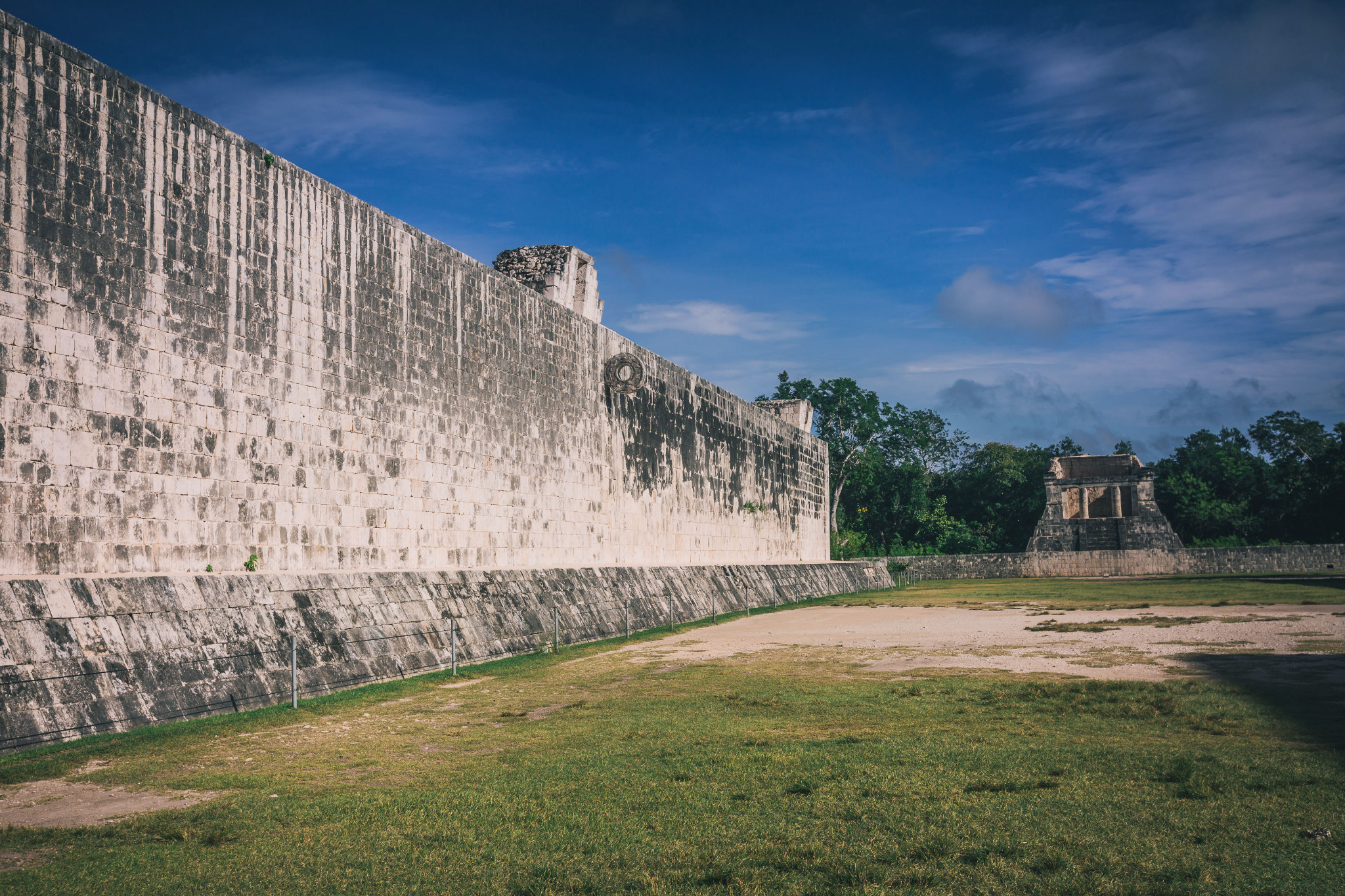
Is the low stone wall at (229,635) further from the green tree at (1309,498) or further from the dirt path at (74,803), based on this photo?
the green tree at (1309,498)

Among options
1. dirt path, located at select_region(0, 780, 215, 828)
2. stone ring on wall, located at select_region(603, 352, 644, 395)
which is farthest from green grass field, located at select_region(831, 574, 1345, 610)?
dirt path, located at select_region(0, 780, 215, 828)

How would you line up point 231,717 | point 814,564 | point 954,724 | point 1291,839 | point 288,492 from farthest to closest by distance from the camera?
point 814,564 → point 288,492 → point 231,717 → point 954,724 → point 1291,839

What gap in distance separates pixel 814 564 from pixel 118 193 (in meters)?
27.3

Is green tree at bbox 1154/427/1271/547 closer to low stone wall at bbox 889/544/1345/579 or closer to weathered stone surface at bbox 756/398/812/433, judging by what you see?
low stone wall at bbox 889/544/1345/579

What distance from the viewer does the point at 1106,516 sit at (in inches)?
2040

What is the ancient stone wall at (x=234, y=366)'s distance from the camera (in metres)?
8.60

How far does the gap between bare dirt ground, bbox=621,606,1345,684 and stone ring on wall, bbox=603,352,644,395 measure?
5755 millimetres

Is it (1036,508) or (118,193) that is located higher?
(118,193)

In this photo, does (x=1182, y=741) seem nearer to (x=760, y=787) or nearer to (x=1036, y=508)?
(x=760, y=787)

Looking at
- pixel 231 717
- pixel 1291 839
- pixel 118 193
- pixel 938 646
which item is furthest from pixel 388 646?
pixel 1291 839

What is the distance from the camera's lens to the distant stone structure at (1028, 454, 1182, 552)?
1866 inches

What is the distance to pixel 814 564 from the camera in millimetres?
33781

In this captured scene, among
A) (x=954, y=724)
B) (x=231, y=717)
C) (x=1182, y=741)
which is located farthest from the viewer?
(x=231, y=717)

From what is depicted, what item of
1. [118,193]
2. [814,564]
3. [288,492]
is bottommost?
[814,564]
